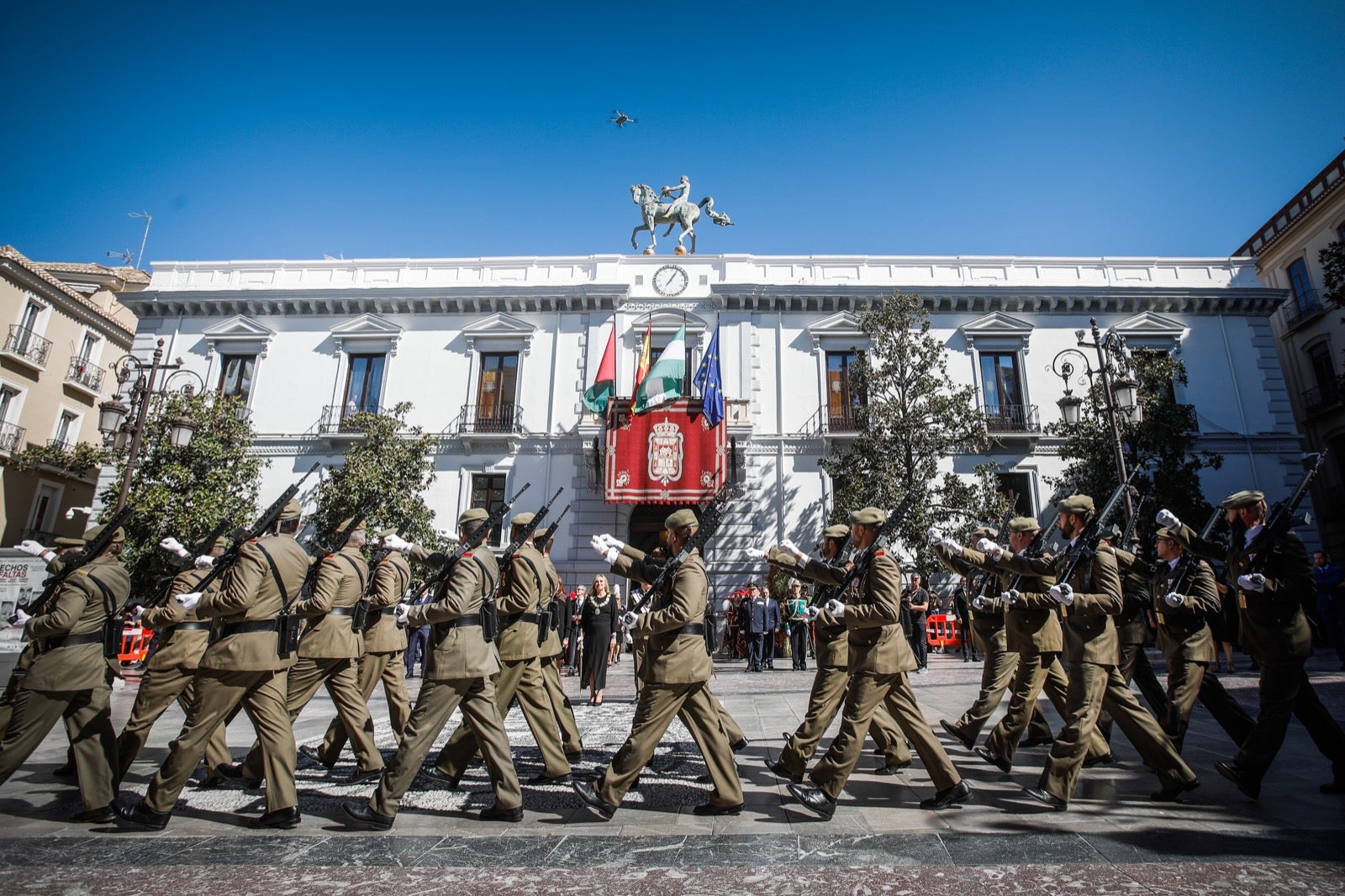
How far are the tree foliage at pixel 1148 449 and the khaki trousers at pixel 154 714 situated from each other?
17438mm

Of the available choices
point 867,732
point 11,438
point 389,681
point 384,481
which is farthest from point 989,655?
point 11,438

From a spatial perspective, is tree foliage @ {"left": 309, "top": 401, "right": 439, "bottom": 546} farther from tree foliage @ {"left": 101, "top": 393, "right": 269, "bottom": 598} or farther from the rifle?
the rifle

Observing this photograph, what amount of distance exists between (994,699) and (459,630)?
4.61 metres

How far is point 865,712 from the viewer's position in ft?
14.6

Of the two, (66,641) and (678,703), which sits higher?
(66,641)

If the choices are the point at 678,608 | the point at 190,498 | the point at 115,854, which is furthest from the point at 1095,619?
the point at 190,498

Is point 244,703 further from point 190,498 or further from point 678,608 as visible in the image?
point 190,498

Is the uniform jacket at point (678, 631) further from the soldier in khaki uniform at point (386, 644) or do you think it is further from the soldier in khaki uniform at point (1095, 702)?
the soldier in khaki uniform at point (386, 644)

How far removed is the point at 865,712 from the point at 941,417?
47.9 ft

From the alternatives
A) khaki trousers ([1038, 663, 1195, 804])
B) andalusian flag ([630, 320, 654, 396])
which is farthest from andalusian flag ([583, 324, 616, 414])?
khaki trousers ([1038, 663, 1195, 804])

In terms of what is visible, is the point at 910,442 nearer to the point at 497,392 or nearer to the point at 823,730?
the point at 497,392

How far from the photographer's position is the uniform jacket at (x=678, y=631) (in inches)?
172

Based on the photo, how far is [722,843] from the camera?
3.82m

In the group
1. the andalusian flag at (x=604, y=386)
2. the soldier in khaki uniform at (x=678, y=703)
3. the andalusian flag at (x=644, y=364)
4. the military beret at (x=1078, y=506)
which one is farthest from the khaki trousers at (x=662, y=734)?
the andalusian flag at (x=644, y=364)
